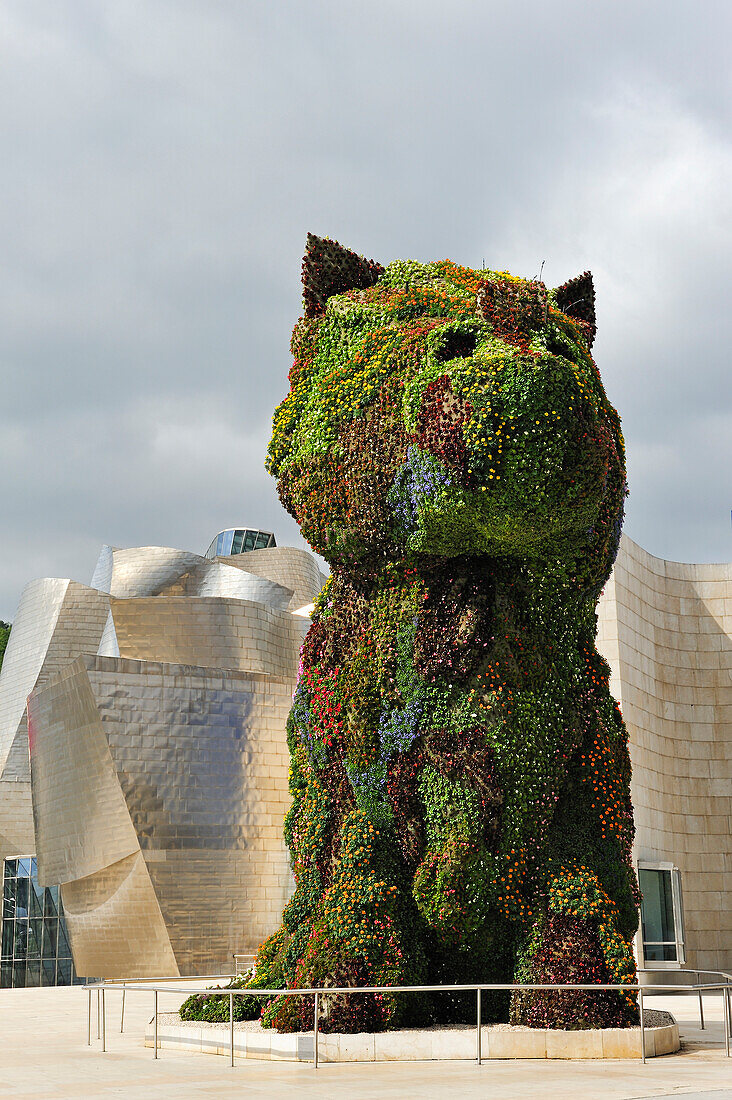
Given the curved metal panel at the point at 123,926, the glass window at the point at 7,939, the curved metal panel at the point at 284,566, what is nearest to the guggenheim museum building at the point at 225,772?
the curved metal panel at the point at 123,926

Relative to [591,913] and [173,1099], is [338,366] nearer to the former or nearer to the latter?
[591,913]

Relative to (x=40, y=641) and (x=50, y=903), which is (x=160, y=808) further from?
(x=40, y=641)

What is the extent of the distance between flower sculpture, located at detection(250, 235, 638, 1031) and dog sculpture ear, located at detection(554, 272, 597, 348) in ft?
4.54

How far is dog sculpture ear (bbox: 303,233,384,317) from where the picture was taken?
1251 centimetres

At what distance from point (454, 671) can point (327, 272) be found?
16.0 ft

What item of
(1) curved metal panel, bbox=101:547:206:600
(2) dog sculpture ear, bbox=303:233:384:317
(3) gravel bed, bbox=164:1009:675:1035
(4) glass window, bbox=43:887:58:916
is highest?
(1) curved metal panel, bbox=101:547:206:600

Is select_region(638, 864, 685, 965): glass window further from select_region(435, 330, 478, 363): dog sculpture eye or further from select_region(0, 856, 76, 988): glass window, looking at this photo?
select_region(0, 856, 76, 988): glass window

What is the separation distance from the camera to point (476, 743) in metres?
10.8

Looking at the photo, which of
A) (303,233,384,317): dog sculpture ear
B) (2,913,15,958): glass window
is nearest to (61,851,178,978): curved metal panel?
(2,913,15,958): glass window

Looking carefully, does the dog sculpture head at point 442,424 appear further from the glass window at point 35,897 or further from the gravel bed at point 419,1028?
the glass window at point 35,897

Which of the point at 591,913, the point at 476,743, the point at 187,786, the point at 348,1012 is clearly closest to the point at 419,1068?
the point at 348,1012

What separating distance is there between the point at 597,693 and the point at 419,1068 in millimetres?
4359

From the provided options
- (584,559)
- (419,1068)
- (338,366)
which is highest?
(338,366)

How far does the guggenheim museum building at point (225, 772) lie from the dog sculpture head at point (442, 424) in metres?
11.5
